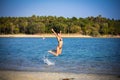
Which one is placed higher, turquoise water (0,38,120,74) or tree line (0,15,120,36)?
tree line (0,15,120,36)

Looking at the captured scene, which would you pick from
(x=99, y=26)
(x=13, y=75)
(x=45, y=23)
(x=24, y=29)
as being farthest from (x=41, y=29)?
(x=13, y=75)

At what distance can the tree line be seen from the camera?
24.0 meters

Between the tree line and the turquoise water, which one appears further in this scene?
the tree line

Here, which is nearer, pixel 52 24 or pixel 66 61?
pixel 66 61

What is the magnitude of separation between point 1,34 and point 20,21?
5.07 metres

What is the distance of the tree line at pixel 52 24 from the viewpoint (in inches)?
945

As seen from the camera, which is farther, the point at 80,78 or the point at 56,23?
the point at 56,23

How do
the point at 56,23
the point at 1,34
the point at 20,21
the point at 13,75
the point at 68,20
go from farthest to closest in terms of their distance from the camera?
1. the point at 1,34
2. the point at 68,20
3. the point at 20,21
4. the point at 56,23
5. the point at 13,75

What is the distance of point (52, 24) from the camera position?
23422mm

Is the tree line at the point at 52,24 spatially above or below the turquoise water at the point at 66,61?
above

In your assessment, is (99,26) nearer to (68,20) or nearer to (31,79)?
(68,20)

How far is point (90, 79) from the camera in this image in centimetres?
673

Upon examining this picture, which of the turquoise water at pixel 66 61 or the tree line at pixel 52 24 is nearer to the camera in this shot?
the turquoise water at pixel 66 61

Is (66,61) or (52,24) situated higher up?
(52,24)
